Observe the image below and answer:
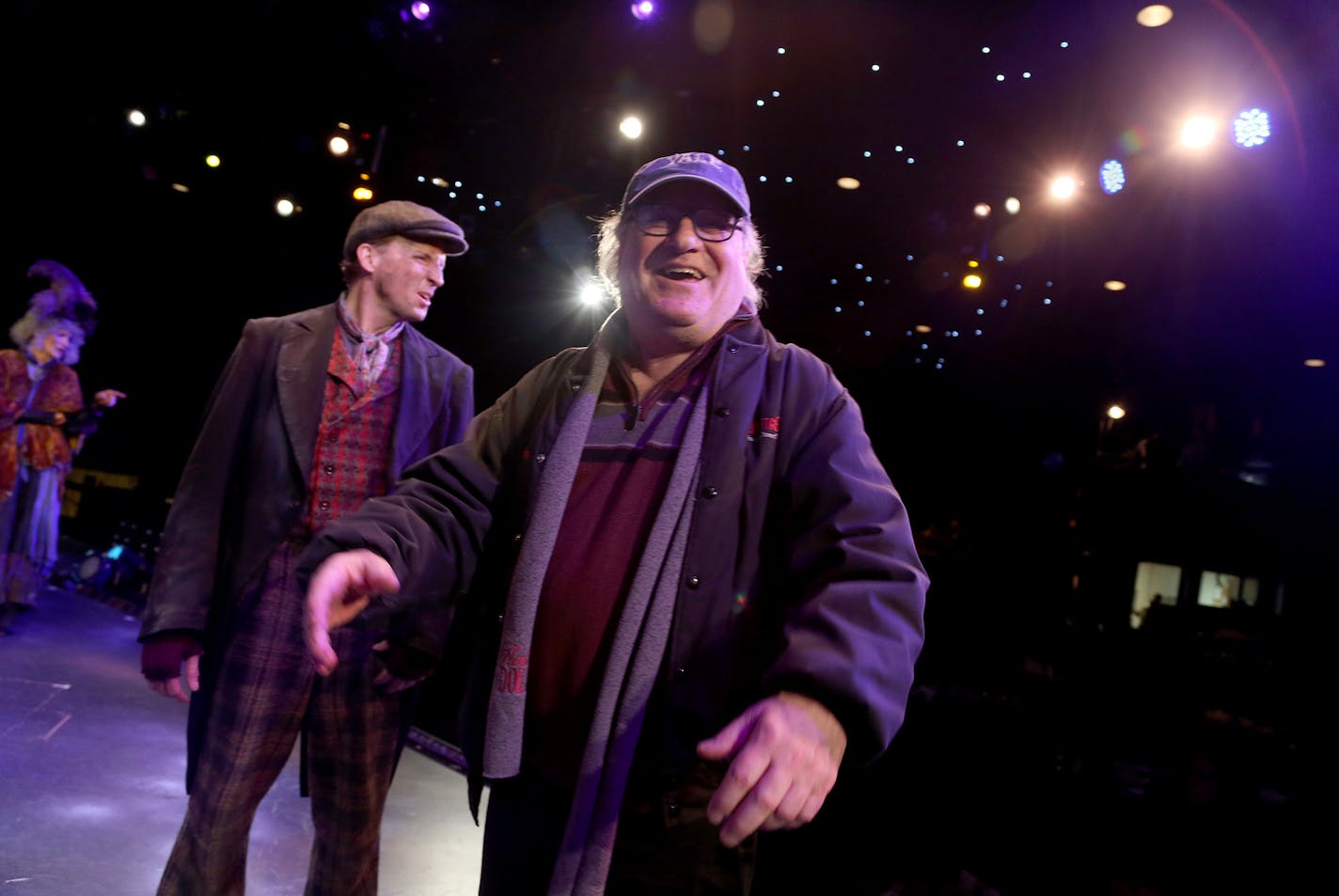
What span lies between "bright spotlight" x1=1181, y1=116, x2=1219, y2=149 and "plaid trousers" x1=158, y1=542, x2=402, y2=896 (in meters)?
7.62

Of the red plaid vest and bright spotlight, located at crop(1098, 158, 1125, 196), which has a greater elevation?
bright spotlight, located at crop(1098, 158, 1125, 196)

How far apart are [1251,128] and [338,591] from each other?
7.99 m

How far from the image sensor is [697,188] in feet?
5.28

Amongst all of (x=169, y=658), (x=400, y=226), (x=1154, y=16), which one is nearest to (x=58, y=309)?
(x=400, y=226)

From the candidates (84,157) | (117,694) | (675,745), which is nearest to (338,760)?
(675,745)

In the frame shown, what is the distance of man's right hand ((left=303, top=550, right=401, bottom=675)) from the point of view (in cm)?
127

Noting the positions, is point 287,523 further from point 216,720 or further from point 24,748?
point 24,748

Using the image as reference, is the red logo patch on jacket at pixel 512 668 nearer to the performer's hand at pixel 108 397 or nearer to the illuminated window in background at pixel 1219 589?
the performer's hand at pixel 108 397

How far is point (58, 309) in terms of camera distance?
5.97 metres

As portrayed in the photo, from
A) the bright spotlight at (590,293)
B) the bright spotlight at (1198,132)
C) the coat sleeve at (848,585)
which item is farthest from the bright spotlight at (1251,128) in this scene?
the coat sleeve at (848,585)

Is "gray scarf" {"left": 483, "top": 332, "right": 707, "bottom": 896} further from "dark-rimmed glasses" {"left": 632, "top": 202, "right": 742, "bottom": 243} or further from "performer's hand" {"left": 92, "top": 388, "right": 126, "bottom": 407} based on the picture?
"performer's hand" {"left": 92, "top": 388, "right": 126, "bottom": 407}

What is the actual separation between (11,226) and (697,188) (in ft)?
43.2

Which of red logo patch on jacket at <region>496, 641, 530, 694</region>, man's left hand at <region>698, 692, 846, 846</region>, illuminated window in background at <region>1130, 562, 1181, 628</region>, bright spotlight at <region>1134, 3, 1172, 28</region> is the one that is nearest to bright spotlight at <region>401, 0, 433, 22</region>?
bright spotlight at <region>1134, 3, 1172, 28</region>

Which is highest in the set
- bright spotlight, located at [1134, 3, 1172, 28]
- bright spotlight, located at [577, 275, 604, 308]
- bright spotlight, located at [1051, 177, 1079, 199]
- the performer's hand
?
bright spotlight, located at [1134, 3, 1172, 28]
